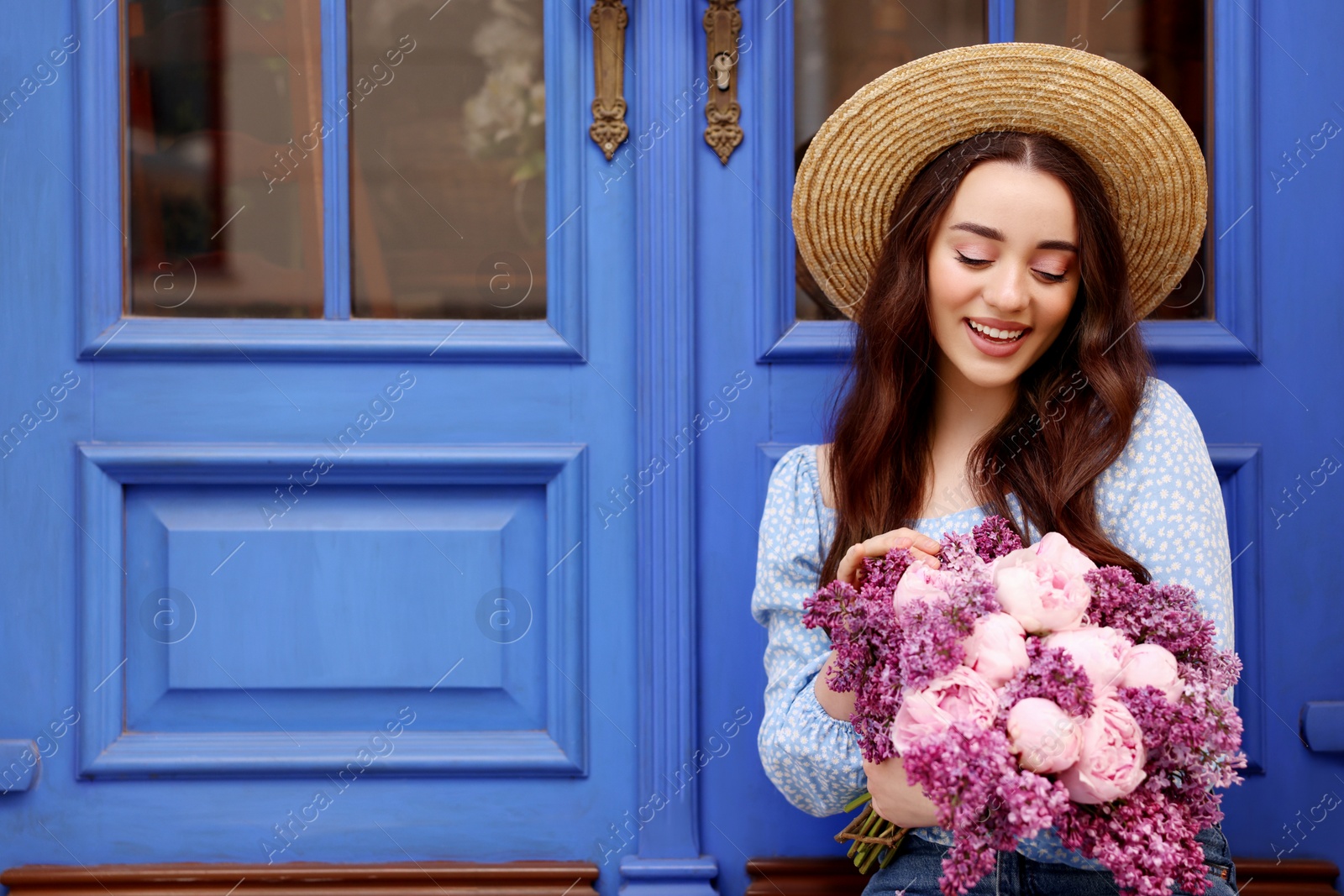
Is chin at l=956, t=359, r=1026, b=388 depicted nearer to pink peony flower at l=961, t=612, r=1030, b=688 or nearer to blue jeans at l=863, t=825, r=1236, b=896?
pink peony flower at l=961, t=612, r=1030, b=688

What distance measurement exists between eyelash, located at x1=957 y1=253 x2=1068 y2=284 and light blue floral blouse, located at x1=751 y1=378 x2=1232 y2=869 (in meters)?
0.20

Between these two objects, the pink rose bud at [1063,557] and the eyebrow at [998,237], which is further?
the eyebrow at [998,237]

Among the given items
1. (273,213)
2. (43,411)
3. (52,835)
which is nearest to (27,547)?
(43,411)

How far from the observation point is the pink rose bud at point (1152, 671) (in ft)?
3.05

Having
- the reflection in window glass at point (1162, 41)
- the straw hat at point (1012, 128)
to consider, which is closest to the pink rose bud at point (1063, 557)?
the straw hat at point (1012, 128)

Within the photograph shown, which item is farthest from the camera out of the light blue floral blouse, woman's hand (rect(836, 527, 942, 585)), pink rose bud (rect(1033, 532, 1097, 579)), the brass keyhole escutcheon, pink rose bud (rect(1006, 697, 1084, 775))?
the brass keyhole escutcheon

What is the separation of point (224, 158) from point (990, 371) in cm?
133

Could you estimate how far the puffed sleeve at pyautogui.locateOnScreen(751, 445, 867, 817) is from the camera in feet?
4.25

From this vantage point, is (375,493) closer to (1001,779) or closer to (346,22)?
(346,22)

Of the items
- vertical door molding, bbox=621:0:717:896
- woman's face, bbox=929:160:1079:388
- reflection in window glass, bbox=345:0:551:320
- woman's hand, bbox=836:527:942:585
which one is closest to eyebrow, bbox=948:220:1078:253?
woman's face, bbox=929:160:1079:388

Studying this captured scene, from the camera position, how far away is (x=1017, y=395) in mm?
1434

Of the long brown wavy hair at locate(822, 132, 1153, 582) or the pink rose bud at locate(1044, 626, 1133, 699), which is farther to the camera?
the long brown wavy hair at locate(822, 132, 1153, 582)

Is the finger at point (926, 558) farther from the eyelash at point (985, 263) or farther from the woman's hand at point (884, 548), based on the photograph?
the eyelash at point (985, 263)

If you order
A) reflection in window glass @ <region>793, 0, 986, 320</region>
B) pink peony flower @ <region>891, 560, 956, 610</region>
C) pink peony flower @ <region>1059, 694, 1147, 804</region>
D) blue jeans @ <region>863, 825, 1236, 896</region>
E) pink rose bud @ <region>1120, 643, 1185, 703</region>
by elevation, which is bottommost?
blue jeans @ <region>863, 825, 1236, 896</region>
